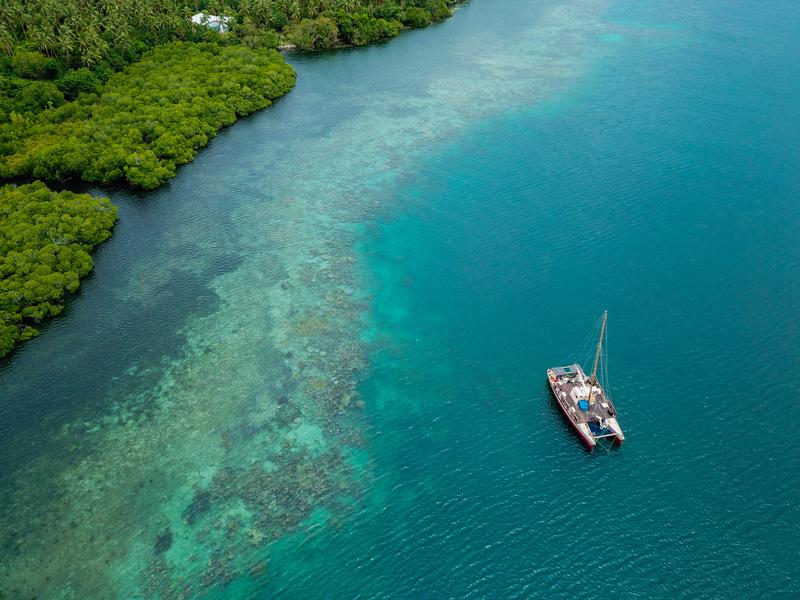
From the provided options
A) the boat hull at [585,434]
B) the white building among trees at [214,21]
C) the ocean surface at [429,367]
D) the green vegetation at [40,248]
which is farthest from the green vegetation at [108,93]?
the boat hull at [585,434]

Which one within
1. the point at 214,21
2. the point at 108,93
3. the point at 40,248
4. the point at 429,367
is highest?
the point at 214,21

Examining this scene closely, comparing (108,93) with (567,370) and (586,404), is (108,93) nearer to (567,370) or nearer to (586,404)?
(567,370)

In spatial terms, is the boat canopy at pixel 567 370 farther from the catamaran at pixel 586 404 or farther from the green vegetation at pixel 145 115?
the green vegetation at pixel 145 115

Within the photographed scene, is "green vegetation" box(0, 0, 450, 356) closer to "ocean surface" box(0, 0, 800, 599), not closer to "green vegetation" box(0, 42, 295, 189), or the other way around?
"green vegetation" box(0, 42, 295, 189)

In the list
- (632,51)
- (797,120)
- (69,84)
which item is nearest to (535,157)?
(797,120)

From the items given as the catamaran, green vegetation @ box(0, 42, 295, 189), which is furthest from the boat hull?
green vegetation @ box(0, 42, 295, 189)

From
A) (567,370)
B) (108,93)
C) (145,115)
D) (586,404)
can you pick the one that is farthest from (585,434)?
(108,93)

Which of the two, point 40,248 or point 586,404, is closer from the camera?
point 586,404

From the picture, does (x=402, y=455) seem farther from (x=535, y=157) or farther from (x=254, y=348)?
(x=535, y=157)
